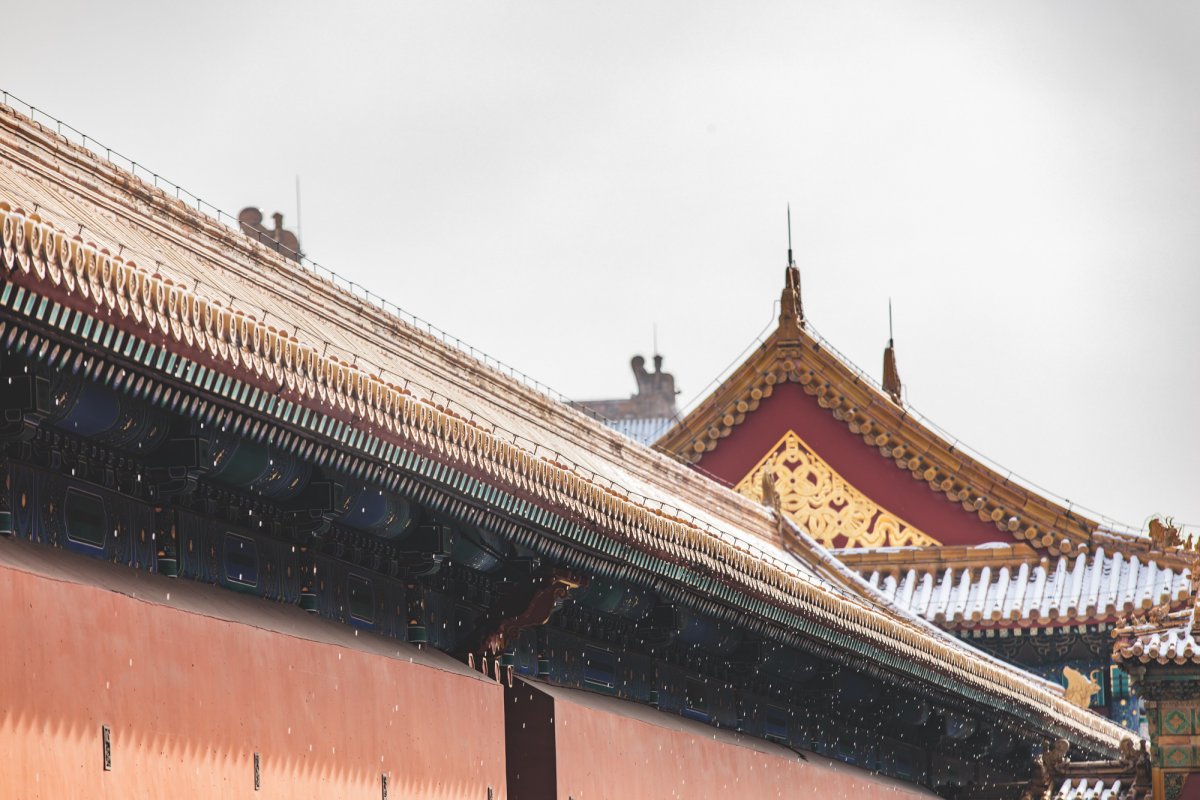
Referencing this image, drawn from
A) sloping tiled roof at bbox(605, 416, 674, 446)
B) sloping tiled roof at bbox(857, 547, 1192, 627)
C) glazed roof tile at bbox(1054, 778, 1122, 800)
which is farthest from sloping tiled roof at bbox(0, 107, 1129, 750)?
sloping tiled roof at bbox(605, 416, 674, 446)

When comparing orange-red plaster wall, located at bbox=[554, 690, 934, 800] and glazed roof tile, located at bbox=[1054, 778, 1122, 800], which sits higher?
glazed roof tile, located at bbox=[1054, 778, 1122, 800]

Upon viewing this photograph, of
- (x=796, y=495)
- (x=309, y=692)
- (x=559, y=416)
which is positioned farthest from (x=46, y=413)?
(x=796, y=495)

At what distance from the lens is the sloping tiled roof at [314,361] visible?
7691 mm

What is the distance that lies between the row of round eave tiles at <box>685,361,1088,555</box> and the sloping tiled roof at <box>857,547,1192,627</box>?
1.28 ft

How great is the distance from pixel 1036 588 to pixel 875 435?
2.88 m

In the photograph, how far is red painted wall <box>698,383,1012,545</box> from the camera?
27359 millimetres

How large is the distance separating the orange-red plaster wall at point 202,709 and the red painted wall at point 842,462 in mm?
16366

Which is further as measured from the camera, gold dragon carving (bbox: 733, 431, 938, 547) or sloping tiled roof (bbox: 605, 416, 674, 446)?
sloping tiled roof (bbox: 605, 416, 674, 446)

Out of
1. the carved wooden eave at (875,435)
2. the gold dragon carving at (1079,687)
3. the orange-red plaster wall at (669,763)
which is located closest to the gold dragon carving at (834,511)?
the carved wooden eave at (875,435)

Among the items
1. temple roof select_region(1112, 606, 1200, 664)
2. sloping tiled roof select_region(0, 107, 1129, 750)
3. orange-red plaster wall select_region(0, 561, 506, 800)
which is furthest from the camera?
temple roof select_region(1112, 606, 1200, 664)

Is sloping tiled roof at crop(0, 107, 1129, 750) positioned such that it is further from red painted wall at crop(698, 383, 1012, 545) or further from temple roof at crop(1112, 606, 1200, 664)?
red painted wall at crop(698, 383, 1012, 545)

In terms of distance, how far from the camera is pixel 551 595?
40.6ft

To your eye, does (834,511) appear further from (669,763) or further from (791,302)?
(669,763)

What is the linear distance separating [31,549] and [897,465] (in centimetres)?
1993
